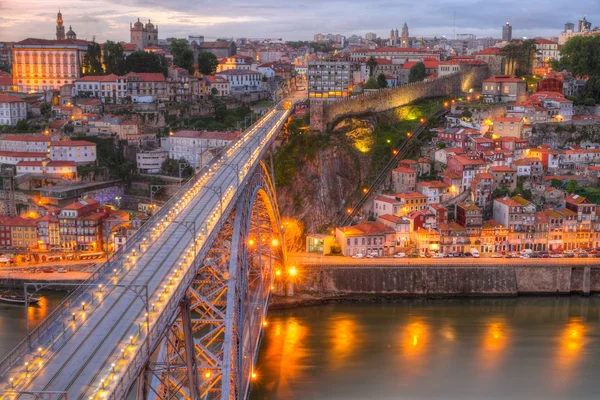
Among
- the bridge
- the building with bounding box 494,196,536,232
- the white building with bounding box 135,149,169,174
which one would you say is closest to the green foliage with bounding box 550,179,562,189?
the building with bounding box 494,196,536,232

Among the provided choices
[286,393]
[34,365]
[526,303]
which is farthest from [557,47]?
[34,365]

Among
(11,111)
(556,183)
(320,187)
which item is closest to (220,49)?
(11,111)

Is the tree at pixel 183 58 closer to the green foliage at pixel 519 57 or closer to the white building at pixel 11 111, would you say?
the white building at pixel 11 111

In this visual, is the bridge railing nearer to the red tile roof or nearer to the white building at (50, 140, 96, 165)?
the white building at (50, 140, 96, 165)

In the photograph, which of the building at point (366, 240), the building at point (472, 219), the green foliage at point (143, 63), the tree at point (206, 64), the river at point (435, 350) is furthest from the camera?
the tree at point (206, 64)

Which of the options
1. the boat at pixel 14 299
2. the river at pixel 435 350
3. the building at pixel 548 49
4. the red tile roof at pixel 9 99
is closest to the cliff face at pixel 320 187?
the river at pixel 435 350
